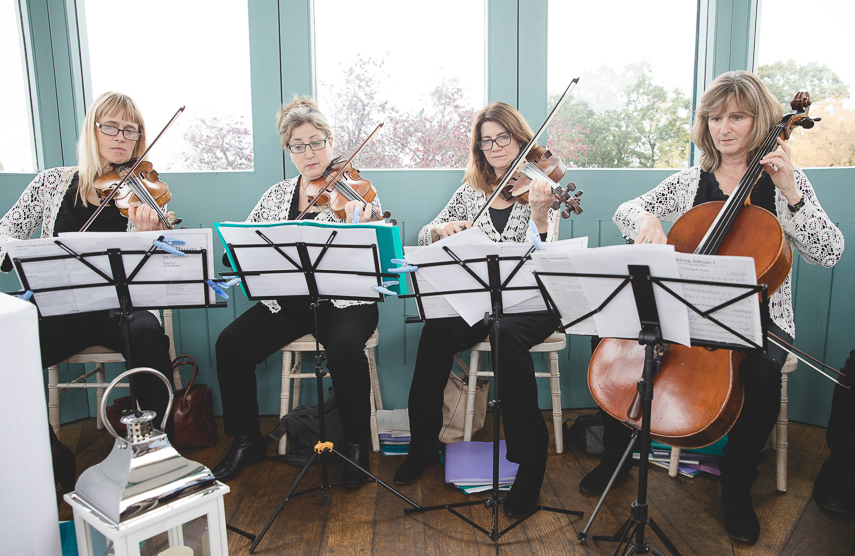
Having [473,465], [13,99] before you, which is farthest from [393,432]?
[13,99]

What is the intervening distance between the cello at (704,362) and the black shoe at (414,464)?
0.68 meters

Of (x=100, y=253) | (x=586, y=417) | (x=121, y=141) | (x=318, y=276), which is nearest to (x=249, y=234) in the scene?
(x=318, y=276)

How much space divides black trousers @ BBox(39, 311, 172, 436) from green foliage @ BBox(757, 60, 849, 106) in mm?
2727

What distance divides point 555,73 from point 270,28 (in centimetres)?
125

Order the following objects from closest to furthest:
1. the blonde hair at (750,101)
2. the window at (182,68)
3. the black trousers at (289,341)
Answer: the blonde hair at (750,101) < the black trousers at (289,341) < the window at (182,68)

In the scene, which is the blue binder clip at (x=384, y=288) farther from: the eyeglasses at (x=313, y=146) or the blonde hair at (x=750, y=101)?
the blonde hair at (x=750, y=101)

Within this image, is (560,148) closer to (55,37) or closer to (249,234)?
(249,234)

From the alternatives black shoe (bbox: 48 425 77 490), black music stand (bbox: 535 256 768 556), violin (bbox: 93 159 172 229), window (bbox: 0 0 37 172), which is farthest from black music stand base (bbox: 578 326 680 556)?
window (bbox: 0 0 37 172)

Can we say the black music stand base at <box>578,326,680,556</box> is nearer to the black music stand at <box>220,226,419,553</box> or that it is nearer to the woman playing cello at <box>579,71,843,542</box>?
the woman playing cello at <box>579,71,843,542</box>

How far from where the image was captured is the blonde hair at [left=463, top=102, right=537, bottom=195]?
2.05 metres

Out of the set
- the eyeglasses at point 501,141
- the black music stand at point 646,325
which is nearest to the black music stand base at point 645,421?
the black music stand at point 646,325

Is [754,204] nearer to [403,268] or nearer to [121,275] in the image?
Result: [403,268]

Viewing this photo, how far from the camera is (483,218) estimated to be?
6.85 feet

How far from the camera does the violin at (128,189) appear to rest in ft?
6.32
